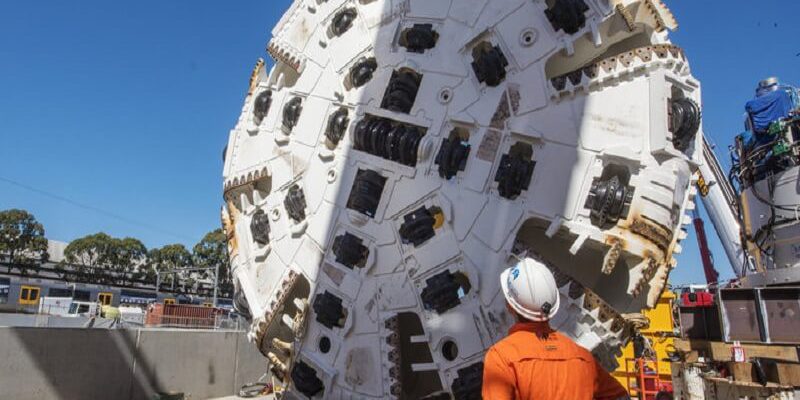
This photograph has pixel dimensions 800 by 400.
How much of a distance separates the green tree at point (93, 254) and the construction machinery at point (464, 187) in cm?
6167

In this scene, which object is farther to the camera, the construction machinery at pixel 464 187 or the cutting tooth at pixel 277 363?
the cutting tooth at pixel 277 363

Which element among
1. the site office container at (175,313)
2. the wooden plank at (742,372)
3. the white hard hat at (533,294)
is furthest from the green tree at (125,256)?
the white hard hat at (533,294)

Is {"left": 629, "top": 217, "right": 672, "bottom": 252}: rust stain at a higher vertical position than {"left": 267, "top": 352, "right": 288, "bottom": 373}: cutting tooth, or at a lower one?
higher

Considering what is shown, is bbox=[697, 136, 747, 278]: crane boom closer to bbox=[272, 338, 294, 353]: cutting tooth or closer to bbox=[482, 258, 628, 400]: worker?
bbox=[272, 338, 294, 353]: cutting tooth

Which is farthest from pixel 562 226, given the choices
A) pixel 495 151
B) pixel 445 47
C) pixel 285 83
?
pixel 285 83

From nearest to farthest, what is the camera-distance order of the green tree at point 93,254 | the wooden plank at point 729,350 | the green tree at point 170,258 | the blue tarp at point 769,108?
1. the wooden plank at point 729,350
2. the blue tarp at point 769,108
3. the green tree at point 93,254
4. the green tree at point 170,258

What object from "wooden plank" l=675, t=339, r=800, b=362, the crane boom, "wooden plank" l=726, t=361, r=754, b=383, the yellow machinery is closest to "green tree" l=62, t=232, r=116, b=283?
the crane boom

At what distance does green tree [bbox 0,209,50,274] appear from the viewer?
5419cm

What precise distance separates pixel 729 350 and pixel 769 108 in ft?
30.0

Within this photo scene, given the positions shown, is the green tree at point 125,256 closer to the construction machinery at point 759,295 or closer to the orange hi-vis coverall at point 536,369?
the construction machinery at point 759,295

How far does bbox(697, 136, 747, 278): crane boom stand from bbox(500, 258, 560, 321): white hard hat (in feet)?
75.1

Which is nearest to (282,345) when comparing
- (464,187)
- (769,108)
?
(464,187)

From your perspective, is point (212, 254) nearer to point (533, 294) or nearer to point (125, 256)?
point (125, 256)

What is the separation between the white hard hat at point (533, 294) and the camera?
246 centimetres
